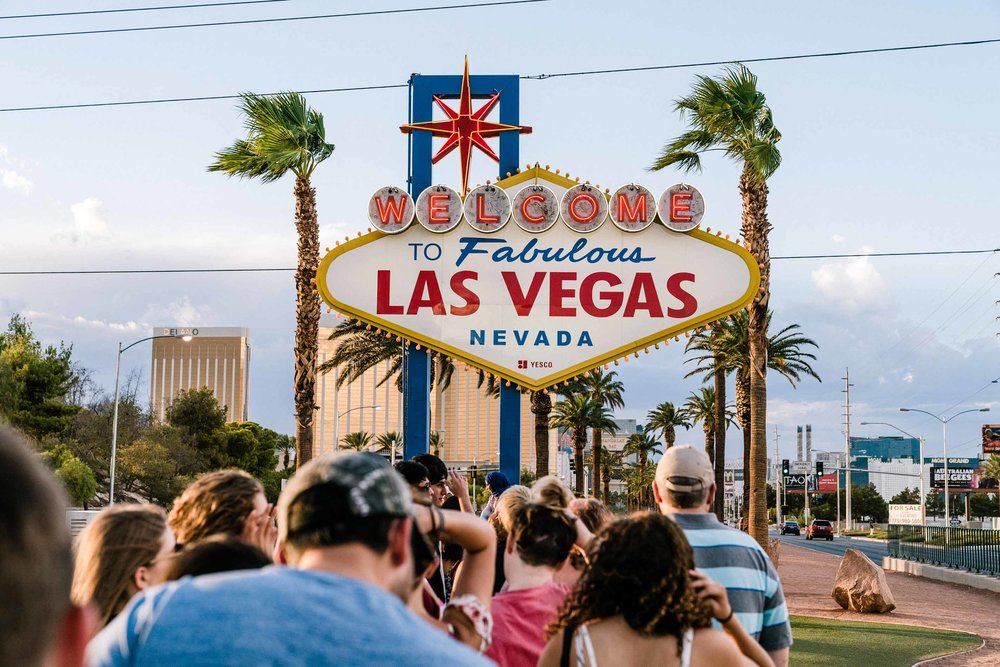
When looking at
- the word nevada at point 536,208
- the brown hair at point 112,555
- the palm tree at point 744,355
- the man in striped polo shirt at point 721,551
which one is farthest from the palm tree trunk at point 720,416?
the brown hair at point 112,555

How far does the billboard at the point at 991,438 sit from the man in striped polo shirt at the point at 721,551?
11234 cm

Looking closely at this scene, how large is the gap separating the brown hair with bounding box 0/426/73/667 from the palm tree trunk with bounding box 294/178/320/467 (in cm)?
2052

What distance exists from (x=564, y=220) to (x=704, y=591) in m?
11.5

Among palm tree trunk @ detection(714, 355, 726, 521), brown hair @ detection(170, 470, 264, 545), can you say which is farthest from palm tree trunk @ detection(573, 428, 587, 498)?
brown hair @ detection(170, 470, 264, 545)

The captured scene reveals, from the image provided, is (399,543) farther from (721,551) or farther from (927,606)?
(927,606)

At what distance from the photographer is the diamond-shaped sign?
14.5m

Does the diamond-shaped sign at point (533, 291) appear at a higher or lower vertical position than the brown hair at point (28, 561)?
higher

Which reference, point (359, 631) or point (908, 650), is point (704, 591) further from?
point (908, 650)

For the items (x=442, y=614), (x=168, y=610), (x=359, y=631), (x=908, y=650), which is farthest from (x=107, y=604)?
(x=908, y=650)

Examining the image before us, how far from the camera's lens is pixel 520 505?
4.30 metres

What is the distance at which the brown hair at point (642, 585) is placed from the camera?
3289mm

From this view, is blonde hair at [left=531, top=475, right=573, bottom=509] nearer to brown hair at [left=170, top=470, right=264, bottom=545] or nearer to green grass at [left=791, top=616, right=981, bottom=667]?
brown hair at [left=170, top=470, right=264, bottom=545]

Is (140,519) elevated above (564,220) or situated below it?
below

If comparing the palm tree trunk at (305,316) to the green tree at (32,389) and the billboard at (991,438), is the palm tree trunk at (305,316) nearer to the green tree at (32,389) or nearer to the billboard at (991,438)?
the green tree at (32,389)
